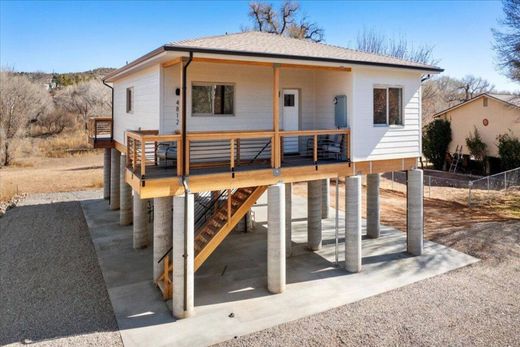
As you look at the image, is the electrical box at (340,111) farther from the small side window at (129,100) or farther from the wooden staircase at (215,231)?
the small side window at (129,100)

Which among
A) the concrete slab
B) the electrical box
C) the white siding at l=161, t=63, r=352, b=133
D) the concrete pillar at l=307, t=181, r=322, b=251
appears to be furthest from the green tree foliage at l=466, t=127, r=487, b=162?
the electrical box

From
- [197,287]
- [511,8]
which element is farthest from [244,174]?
[511,8]

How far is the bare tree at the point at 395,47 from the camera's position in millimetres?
38750

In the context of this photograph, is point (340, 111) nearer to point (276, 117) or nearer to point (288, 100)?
point (288, 100)

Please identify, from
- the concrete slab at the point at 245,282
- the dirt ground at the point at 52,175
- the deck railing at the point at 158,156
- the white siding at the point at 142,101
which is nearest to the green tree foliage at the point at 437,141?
the concrete slab at the point at 245,282

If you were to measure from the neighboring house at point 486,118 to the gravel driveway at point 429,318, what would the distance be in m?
21.4

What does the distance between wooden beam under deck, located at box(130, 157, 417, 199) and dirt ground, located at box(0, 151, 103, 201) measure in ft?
60.5

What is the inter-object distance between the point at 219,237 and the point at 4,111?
36.8 metres

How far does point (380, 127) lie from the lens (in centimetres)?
1189

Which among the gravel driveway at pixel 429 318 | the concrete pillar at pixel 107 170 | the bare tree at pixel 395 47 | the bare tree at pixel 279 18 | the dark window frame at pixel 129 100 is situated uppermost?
the bare tree at pixel 279 18

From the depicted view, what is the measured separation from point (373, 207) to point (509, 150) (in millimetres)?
19456

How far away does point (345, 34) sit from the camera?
1580 inches

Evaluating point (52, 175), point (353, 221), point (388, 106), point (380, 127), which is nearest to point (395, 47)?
point (388, 106)

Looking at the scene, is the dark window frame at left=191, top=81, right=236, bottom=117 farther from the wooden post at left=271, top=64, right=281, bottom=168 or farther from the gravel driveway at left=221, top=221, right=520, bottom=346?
the gravel driveway at left=221, top=221, right=520, bottom=346
